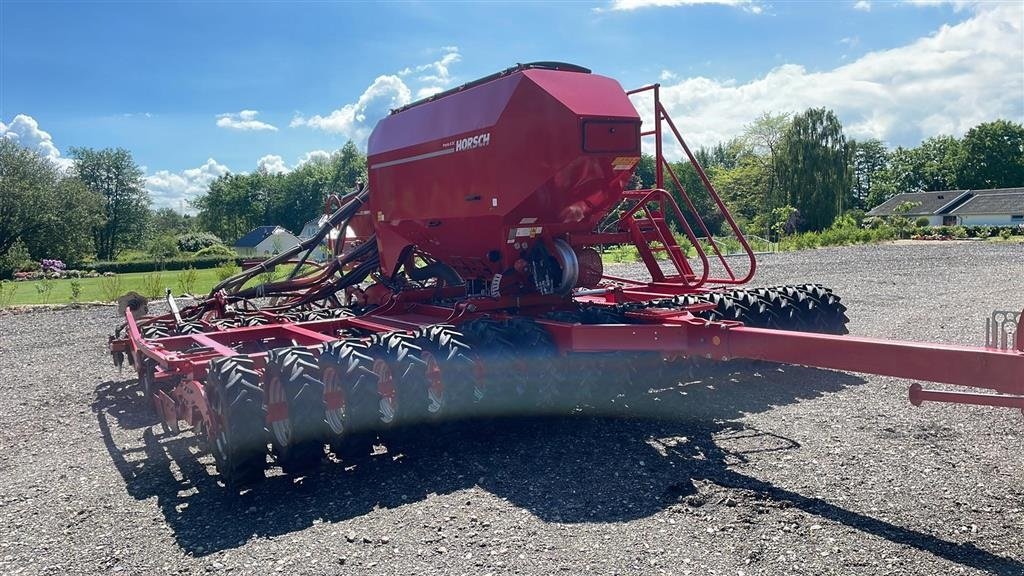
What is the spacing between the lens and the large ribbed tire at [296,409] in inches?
199

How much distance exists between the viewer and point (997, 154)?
77.2 metres

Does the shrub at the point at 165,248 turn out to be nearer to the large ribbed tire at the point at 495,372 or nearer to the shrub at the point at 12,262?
the shrub at the point at 12,262

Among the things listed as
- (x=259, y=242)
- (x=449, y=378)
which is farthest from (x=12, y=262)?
(x=449, y=378)

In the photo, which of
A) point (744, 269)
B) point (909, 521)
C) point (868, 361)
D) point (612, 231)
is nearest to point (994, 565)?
point (909, 521)

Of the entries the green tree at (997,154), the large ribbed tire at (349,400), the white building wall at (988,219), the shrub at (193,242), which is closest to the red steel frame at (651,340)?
the large ribbed tire at (349,400)

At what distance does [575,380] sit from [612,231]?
1869 mm

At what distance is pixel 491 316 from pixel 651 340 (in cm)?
166

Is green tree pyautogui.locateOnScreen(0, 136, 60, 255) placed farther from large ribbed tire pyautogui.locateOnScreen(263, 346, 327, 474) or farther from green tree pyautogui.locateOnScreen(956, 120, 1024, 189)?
green tree pyautogui.locateOnScreen(956, 120, 1024, 189)

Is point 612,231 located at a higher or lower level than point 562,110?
lower

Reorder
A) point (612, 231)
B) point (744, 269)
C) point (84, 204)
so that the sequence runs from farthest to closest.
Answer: point (84, 204), point (744, 269), point (612, 231)

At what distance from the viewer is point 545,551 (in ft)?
13.1

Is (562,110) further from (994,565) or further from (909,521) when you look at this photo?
(994,565)

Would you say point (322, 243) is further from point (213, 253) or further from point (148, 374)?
point (213, 253)

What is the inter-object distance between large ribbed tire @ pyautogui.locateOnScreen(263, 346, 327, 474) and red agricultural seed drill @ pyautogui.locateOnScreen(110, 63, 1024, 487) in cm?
1
